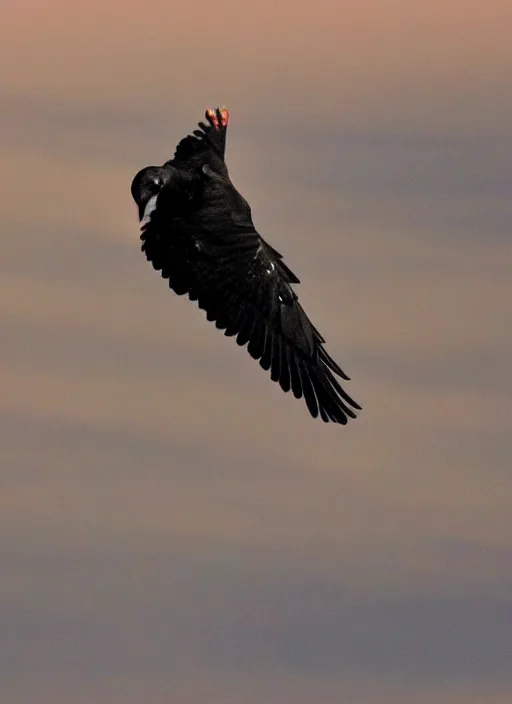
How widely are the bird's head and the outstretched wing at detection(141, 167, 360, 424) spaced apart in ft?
0.79

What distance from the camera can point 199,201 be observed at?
77.0 metres

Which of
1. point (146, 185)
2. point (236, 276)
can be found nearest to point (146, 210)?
point (146, 185)

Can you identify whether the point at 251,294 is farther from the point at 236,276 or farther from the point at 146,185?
the point at 146,185

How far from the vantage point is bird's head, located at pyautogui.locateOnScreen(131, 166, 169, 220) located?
76000 millimetres

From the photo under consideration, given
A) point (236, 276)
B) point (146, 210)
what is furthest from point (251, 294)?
point (146, 210)

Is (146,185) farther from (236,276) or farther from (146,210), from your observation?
(236,276)

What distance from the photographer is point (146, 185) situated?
76.1 metres

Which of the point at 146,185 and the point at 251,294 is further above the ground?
the point at 146,185

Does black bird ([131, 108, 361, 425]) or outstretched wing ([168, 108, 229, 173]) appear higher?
outstretched wing ([168, 108, 229, 173])

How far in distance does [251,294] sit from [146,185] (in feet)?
→ 11.2

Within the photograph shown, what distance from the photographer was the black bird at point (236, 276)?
76188mm

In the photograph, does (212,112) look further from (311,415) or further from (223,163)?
(311,415)

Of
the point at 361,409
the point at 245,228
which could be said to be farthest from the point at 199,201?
the point at 361,409

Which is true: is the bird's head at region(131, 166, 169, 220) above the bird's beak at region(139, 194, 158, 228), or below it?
above
